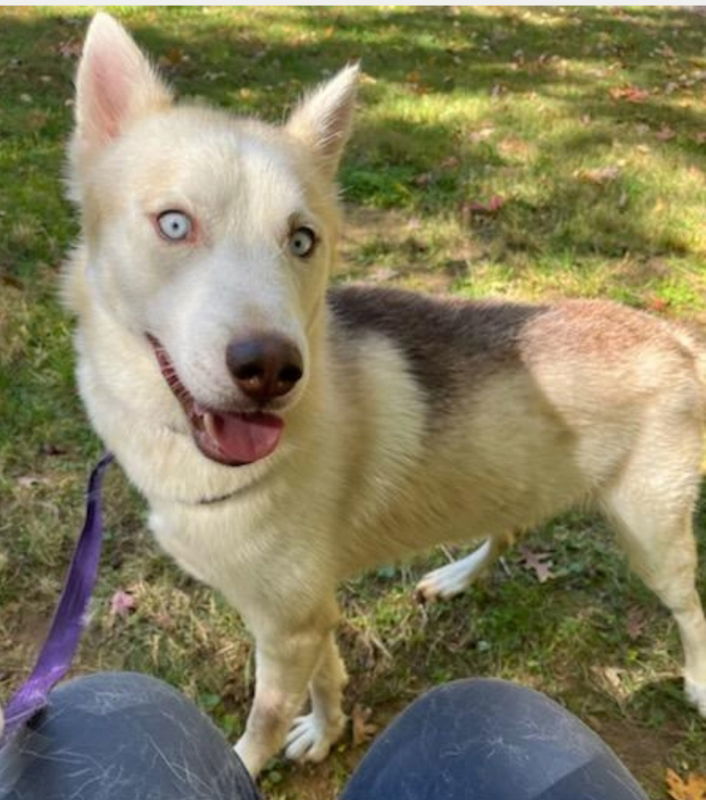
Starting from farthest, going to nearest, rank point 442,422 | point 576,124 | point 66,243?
point 576,124, point 66,243, point 442,422

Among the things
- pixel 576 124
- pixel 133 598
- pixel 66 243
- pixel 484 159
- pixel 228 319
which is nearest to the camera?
pixel 228 319

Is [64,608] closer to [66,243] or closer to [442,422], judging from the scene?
[442,422]

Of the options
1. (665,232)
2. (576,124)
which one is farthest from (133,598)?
(576,124)

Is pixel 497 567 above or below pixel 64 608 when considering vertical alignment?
below

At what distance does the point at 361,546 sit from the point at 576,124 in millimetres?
6341

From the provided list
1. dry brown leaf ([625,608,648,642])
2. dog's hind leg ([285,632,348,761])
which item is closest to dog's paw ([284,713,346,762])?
dog's hind leg ([285,632,348,761])

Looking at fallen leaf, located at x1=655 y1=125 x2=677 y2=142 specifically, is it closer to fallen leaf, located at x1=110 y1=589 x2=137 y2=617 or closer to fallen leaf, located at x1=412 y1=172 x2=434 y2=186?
fallen leaf, located at x1=412 y1=172 x2=434 y2=186

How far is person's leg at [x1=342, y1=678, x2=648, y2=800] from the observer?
1.58 meters

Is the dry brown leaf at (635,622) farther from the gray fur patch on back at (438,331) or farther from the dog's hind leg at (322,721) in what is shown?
the gray fur patch on back at (438,331)

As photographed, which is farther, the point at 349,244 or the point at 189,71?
the point at 189,71

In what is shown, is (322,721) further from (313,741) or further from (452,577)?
(452,577)

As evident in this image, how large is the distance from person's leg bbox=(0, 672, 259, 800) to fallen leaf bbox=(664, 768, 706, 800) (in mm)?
1928

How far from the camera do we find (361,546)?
2916 mm

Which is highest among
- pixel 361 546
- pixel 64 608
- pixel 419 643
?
pixel 64 608
